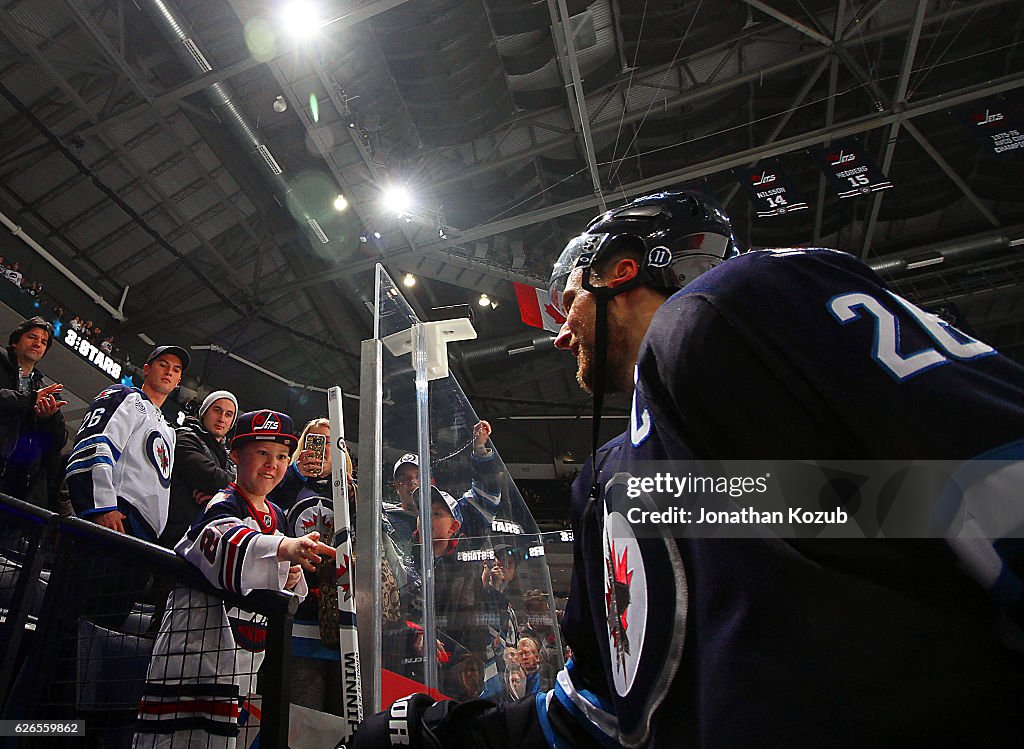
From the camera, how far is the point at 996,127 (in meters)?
8.48

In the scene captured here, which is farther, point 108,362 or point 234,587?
point 108,362

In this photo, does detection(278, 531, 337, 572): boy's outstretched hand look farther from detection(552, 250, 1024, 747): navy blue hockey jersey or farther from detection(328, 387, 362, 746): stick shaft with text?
detection(552, 250, 1024, 747): navy blue hockey jersey

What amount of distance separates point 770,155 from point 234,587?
402 inches

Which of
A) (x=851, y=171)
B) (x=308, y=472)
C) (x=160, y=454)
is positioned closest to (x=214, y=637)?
(x=160, y=454)

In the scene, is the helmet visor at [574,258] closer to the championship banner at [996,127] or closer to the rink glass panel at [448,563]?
the rink glass panel at [448,563]

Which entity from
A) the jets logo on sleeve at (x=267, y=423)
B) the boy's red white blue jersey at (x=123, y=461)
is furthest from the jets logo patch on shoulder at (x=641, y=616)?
the boy's red white blue jersey at (x=123, y=461)

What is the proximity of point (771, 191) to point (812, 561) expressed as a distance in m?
10.1

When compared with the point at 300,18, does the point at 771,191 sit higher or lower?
lower

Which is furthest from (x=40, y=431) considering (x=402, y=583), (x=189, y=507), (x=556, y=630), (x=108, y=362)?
(x=108, y=362)

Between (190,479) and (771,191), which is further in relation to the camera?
(771,191)

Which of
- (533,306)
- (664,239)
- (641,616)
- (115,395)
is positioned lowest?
(641,616)

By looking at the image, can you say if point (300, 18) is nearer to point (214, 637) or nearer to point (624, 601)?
point (214, 637)

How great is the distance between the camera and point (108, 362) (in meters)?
9.56

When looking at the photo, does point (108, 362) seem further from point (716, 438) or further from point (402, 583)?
point (716, 438)
